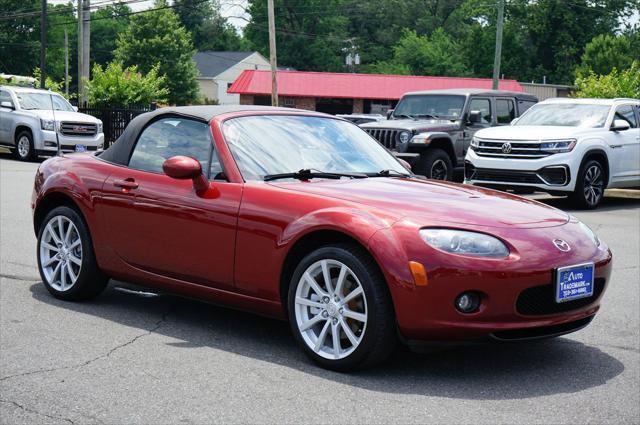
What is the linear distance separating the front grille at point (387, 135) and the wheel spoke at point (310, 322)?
11586mm

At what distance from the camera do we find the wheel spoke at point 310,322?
17.7ft

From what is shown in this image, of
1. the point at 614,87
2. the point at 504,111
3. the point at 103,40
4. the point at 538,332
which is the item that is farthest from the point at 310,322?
the point at 103,40

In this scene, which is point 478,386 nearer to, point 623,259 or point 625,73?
point 623,259

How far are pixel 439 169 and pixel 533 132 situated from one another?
2658 millimetres

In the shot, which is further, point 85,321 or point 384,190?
point 85,321

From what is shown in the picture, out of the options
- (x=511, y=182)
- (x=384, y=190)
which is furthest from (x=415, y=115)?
(x=384, y=190)

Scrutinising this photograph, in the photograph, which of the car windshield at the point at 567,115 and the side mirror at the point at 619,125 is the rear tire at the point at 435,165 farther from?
the side mirror at the point at 619,125

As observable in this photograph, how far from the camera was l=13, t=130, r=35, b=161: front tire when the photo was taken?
80.8 ft

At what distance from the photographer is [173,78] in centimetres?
8950

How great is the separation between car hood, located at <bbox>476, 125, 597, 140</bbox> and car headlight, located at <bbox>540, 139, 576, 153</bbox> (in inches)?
3.1

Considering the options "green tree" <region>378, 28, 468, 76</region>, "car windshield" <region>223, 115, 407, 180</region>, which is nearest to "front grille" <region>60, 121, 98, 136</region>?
"car windshield" <region>223, 115, 407, 180</region>

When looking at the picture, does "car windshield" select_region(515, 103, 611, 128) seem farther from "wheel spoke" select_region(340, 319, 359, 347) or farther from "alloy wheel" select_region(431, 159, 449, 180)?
"wheel spoke" select_region(340, 319, 359, 347)

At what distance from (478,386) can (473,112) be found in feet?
42.8

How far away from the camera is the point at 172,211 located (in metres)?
6.13
